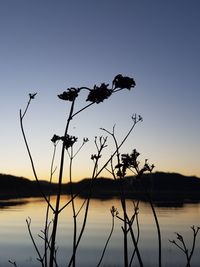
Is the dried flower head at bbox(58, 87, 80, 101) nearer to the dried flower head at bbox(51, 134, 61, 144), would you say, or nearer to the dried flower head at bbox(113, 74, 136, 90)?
the dried flower head at bbox(113, 74, 136, 90)

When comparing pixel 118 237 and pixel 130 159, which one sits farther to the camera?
pixel 118 237

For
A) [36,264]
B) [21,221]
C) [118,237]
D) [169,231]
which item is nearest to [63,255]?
[36,264]

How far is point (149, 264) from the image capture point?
89.7ft

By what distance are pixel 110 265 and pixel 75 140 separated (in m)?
24.3

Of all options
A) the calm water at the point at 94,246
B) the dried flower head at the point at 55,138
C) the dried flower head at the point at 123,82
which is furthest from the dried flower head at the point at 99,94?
the calm water at the point at 94,246

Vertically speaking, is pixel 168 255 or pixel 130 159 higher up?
pixel 130 159

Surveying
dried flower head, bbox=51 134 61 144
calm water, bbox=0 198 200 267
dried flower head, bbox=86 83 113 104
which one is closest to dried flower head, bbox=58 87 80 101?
→ dried flower head, bbox=86 83 113 104

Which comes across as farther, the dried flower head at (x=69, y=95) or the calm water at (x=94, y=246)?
the calm water at (x=94, y=246)

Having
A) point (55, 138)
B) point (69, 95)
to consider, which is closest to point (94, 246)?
point (55, 138)

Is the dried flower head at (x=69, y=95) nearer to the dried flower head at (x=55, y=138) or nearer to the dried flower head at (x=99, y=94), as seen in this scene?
the dried flower head at (x=99, y=94)

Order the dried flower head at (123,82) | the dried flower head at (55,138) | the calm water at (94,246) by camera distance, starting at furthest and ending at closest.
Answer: the calm water at (94,246)
the dried flower head at (55,138)
the dried flower head at (123,82)

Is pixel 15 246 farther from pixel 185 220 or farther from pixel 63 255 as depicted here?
pixel 185 220

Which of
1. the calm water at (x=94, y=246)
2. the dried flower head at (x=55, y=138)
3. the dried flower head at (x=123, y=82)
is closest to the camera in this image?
the dried flower head at (x=123, y=82)

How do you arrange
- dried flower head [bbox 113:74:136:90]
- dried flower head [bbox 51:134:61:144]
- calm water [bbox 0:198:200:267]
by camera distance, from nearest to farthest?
dried flower head [bbox 113:74:136:90] → dried flower head [bbox 51:134:61:144] → calm water [bbox 0:198:200:267]
